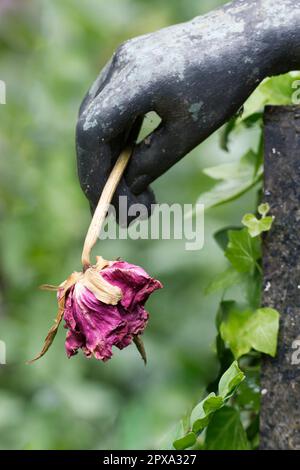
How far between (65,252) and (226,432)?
104 centimetres

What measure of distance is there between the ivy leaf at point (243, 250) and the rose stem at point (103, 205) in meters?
0.18

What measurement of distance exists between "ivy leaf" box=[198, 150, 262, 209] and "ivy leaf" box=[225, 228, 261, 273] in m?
0.07

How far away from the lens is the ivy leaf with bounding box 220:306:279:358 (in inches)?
40.4

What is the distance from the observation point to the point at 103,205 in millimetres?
949

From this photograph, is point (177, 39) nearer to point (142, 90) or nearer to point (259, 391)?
point (142, 90)

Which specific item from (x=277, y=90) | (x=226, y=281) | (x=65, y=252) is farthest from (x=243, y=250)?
(x=65, y=252)

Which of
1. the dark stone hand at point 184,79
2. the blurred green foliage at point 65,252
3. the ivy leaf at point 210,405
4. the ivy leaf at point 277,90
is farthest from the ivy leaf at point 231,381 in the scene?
the blurred green foliage at point 65,252

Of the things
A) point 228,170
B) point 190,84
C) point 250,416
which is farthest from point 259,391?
point 190,84

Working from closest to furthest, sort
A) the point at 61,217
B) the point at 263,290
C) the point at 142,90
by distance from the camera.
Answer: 1. the point at 142,90
2. the point at 263,290
3. the point at 61,217

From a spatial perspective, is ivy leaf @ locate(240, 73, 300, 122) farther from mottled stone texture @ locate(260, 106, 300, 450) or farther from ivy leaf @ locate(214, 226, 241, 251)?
ivy leaf @ locate(214, 226, 241, 251)

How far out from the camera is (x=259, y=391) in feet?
3.71

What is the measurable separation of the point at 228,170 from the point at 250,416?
0.30 m

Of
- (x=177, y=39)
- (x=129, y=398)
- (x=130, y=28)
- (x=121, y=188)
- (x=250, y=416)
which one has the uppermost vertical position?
(x=130, y=28)

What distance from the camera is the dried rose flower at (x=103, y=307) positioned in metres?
0.90
